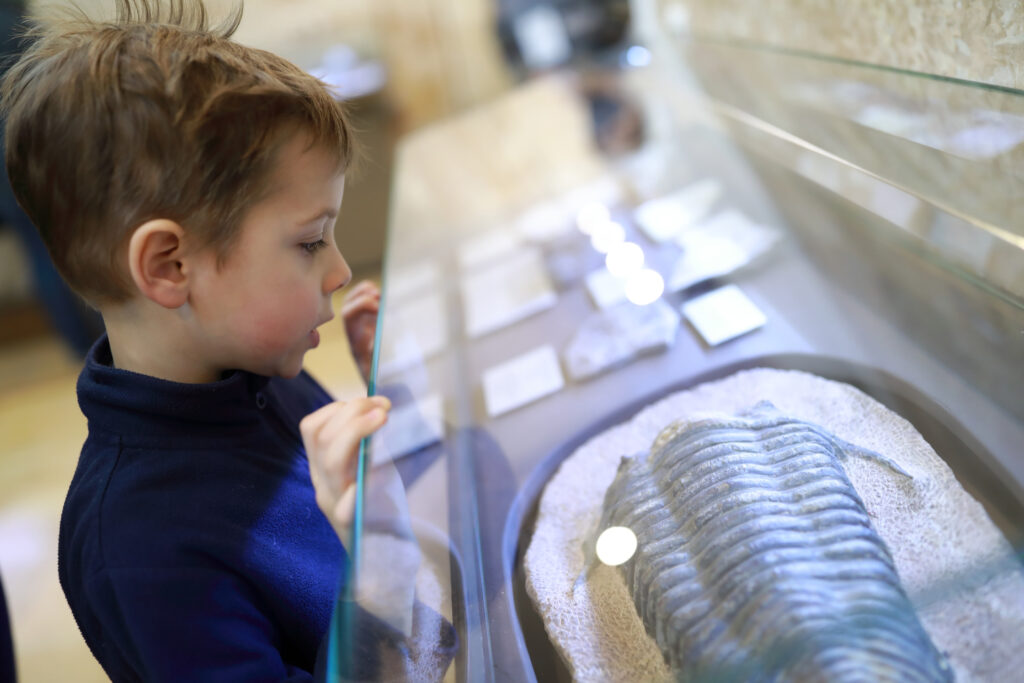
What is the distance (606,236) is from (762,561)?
0.75 metres

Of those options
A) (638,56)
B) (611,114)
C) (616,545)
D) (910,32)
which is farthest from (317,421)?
(638,56)

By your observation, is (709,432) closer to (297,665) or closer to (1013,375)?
(1013,375)

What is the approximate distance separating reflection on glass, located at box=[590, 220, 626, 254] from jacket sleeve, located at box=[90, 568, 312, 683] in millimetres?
716

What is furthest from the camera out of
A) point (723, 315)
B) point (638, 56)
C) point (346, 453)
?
point (638, 56)

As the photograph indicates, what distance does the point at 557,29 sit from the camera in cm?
321

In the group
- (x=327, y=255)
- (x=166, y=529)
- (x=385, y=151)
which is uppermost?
(x=327, y=255)

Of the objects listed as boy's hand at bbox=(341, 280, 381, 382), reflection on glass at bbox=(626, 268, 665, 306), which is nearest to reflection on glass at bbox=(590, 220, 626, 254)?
reflection on glass at bbox=(626, 268, 665, 306)

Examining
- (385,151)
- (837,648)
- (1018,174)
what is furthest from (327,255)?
(385,151)

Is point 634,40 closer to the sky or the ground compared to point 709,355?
closer to the sky

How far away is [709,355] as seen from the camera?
82cm

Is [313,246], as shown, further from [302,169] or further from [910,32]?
[910,32]

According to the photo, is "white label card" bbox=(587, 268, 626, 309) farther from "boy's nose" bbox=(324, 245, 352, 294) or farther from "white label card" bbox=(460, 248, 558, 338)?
"boy's nose" bbox=(324, 245, 352, 294)

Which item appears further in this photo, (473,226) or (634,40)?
(634,40)

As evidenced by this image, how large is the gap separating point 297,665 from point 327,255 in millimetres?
418
